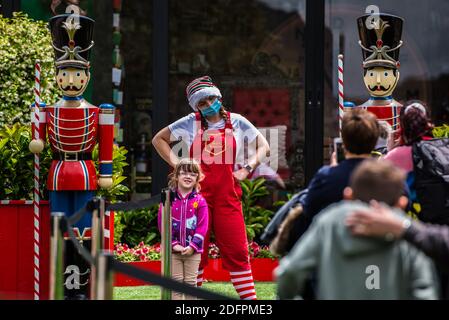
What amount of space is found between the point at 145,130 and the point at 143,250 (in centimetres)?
177

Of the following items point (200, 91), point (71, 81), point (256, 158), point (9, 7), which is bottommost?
point (256, 158)

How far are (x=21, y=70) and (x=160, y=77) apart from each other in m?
2.06

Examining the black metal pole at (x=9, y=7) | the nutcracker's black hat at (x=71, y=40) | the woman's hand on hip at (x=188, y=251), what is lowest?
the woman's hand on hip at (x=188, y=251)

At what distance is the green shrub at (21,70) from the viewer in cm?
936

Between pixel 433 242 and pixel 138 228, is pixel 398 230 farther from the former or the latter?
pixel 138 228

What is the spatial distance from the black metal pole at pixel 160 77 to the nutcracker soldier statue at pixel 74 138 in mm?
2951

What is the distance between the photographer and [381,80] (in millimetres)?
8289

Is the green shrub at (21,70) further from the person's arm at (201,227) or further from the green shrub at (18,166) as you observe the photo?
the person's arm at (201,227)

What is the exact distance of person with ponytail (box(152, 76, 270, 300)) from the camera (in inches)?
304

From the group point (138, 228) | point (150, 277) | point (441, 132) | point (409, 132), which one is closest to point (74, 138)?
point (138, 228)

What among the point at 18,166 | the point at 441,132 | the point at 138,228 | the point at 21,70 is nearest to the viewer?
the point at 18,166

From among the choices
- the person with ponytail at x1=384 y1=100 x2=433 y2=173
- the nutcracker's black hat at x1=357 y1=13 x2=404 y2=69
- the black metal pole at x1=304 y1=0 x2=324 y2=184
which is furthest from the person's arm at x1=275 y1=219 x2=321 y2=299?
the black metal pole at x1=304 y1=0 x2=324 y2=184

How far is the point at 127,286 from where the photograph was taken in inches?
372

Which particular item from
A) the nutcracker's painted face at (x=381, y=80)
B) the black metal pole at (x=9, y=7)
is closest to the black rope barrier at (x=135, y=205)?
the nutcracker's painted face at (x=381, y=80)
